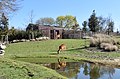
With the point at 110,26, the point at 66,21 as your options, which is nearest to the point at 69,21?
the point at 66,21

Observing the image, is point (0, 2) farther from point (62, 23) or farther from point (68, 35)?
point (62, 23)

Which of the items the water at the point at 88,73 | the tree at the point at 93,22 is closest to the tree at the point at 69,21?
the tree at the point at 93,22

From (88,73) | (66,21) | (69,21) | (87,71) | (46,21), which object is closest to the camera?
(88,73)

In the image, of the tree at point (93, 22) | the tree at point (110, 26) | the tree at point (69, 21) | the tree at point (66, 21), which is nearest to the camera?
the tree at point (93, 22)

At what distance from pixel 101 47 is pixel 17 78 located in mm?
20630

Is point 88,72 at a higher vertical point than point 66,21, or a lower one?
lower

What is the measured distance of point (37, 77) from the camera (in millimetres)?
12461

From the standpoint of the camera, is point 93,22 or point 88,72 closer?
point 88,72

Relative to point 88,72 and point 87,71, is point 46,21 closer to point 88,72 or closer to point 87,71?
point 87,71

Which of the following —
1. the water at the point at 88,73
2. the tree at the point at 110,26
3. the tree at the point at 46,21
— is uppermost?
the tree at the point at 46,21

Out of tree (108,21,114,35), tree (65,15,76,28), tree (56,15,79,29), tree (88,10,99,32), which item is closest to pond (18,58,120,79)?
Answer: tree (88,10,99,32)

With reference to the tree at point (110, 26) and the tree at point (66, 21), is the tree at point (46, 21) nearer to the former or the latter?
the tree at point (66, 21)

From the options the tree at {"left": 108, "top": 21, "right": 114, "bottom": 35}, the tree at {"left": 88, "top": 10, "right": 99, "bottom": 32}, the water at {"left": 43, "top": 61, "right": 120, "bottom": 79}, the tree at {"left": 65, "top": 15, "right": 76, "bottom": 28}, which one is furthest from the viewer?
the tree at {"left": 65, "top": 15, "right": 76, "bottom": 28}

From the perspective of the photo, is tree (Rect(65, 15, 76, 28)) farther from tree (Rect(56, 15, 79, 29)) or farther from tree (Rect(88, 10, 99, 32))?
tree (Rect(88, 10, 99, 32))
